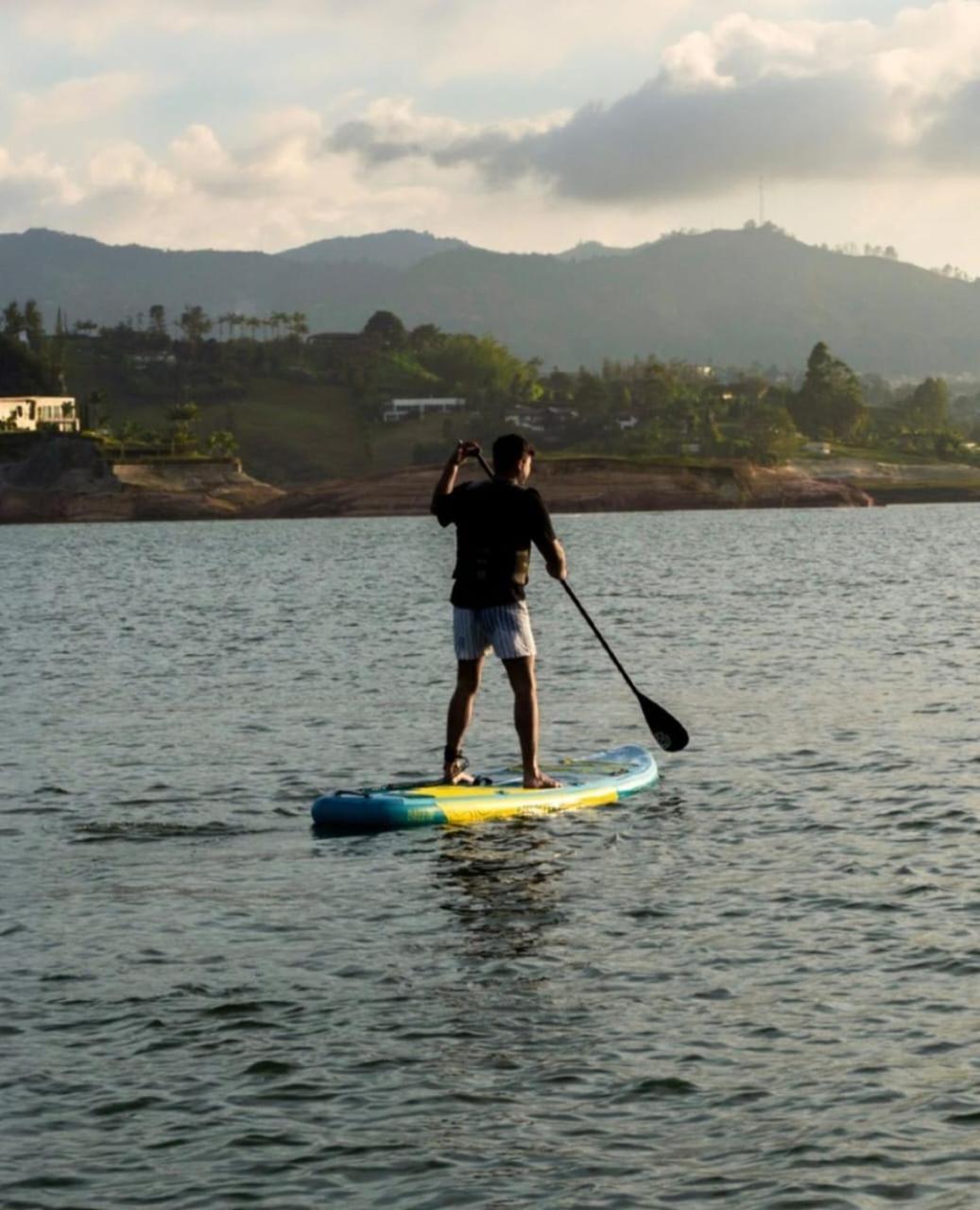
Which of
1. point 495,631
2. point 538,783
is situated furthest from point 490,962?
point 538,783

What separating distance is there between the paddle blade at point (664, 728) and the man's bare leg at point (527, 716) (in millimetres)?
2844

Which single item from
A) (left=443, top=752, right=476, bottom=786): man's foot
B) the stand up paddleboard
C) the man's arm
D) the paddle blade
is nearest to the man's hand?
the man's arm

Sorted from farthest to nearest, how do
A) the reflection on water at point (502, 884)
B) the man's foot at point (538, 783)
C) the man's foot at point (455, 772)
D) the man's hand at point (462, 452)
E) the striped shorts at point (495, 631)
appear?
the man's foot at point (538, 783) → the man's foot at point (455, 772) → the striped shorts at point (495, 631) → the man's hand at point (462, 452) → the reflection on water at point (502, 884)

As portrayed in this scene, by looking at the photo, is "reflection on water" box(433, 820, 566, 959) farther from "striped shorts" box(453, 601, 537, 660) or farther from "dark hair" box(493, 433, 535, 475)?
"dark hair" box(493, 433, 535, 475)

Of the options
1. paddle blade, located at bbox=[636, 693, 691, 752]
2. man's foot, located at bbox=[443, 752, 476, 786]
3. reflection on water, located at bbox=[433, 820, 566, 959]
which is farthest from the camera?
paddle blade, located at bbox=[636, 693, 691, 752]

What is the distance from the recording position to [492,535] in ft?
55.6

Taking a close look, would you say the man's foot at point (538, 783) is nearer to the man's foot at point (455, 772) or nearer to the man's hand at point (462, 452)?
the man's foot at point (455, 772)

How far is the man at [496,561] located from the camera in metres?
16.7

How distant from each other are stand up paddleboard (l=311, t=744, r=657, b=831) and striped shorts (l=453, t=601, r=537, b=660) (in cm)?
138

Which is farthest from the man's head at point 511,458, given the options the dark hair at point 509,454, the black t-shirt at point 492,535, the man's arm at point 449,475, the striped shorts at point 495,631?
the striped shorts at point 495,631

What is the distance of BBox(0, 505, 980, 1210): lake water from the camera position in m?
9.17

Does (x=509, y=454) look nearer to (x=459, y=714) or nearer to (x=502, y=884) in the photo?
(x=459, y=714)

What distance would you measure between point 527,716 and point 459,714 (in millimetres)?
615

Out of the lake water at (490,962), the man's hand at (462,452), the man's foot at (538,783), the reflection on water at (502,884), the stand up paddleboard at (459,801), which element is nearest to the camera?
the lake water at (490,962)
